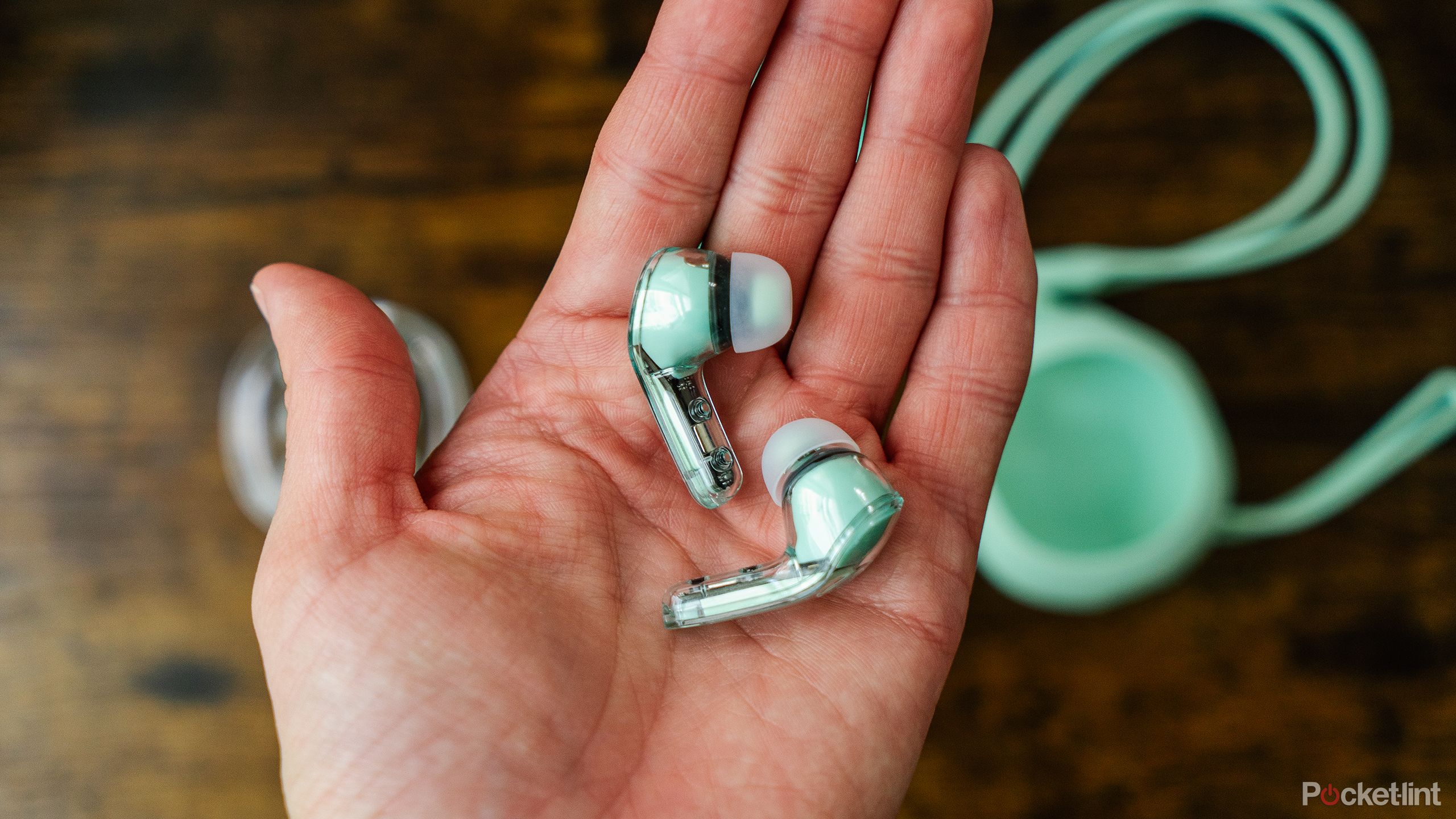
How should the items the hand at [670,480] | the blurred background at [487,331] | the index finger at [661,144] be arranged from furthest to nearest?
the blurred background at [487,331], the index finger at [661,144], the hand at [670,480]

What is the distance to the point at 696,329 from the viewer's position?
0.79 metres

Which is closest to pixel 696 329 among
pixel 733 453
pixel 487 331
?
pixel 733 453

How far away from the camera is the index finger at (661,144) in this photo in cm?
85

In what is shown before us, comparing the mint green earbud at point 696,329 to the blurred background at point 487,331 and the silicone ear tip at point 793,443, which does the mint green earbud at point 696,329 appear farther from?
the blurred background at point 487,331

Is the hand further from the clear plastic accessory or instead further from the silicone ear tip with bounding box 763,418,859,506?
the clear plastic accessory

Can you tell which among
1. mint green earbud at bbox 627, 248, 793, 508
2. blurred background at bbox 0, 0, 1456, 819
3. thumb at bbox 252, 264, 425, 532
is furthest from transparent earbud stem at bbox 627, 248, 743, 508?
blurred background at bbox 0, 0, 1456, 819

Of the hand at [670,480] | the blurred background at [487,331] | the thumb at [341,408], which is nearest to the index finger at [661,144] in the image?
the hand at [670,480]

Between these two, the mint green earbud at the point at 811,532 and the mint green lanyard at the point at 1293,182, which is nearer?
the mint green earbud at the point at 811,532

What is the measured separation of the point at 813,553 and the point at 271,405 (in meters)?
0.77

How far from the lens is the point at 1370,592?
1204 millimetres

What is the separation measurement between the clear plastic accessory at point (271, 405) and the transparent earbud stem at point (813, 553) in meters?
0.53

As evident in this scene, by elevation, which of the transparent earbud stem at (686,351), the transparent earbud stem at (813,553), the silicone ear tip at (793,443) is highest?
the transparent earbud stem at (686,351)

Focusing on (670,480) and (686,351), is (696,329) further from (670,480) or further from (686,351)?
(670,480)

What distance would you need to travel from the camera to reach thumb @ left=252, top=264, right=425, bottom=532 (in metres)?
0.74
